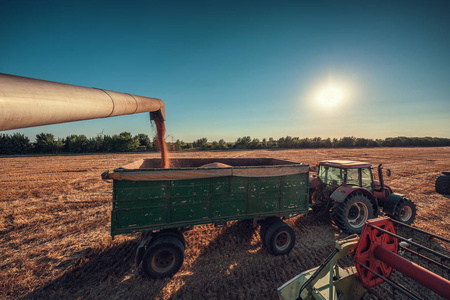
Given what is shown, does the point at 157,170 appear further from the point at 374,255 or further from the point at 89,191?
the point at 89,191

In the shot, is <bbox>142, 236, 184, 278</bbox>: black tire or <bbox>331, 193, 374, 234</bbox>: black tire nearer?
<bbox>142, 236, 184, 278</bbox>: black tire

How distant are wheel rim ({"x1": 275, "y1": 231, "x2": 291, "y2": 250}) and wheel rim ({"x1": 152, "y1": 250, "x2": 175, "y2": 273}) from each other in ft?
8.25

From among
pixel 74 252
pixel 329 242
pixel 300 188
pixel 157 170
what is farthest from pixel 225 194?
pixel 74 252

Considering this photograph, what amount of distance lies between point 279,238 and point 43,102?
16.0ft

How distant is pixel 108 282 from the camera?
3.51 meters

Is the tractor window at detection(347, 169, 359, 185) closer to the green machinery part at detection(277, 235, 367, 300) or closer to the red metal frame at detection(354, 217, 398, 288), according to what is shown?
the red metal frame at detection(354, 217, 398, 288)

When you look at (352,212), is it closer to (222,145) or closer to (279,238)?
(279,238)

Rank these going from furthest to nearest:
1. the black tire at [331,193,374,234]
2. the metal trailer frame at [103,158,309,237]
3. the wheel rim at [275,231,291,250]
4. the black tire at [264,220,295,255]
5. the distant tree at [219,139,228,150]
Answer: the distant tree at [219,139,228,150] → the black tire at [331,193,374,234] → the wheel rim at [275,231,291,250] → the black tire at [264,220,295,255] → the metal trailer frame at [103,158,309,237]

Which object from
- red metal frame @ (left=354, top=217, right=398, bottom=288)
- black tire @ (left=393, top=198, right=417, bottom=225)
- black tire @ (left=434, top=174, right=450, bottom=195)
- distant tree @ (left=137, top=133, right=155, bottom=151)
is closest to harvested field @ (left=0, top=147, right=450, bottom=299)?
black tire @ (left=393, top=198, right=417, bottom=225)

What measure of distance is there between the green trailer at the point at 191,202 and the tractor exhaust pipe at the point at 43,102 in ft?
5.41

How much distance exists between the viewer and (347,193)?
4.85m

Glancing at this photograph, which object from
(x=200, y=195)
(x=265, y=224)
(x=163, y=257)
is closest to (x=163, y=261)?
(x=163, y=257)

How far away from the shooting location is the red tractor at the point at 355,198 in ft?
16.2

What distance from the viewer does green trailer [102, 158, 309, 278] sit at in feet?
10.8
